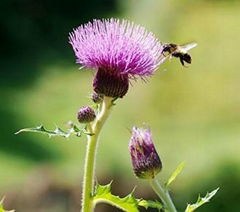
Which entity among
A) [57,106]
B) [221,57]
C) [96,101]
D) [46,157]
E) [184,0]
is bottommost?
[96,101]

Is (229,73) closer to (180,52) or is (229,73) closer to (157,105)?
(157,105)

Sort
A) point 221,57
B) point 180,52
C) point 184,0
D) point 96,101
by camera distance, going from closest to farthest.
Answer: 1. point 96,101
2. point 180,52
3. point 221,57
4. point 184,0

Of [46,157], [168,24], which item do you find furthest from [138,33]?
[168,24]

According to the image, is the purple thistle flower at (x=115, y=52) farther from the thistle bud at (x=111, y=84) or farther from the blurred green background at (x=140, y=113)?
the blurred green background at (x=140, y=113)

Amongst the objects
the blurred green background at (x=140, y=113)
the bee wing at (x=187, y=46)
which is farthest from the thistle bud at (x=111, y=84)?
the blurred green background at (x=140, y=113)

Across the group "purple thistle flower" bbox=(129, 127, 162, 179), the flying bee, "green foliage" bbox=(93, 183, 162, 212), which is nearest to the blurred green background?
the flying bee

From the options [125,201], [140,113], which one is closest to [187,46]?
[125,201]

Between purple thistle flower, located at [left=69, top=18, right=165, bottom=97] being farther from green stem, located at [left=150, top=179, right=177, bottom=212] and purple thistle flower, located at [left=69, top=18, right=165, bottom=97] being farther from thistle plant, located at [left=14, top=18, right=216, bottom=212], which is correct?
green stem, located at [left=150, top=179, right=177, bottom=212]
